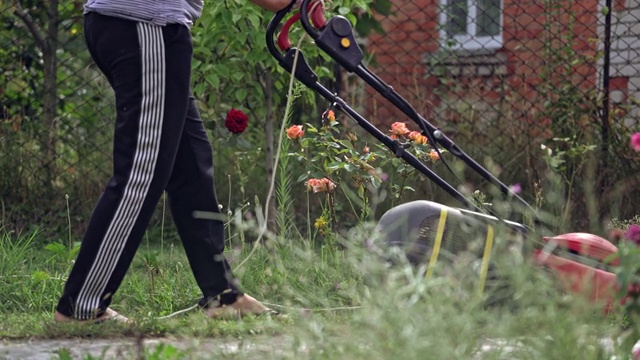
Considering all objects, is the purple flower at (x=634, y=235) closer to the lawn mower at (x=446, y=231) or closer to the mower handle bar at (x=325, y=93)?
the lawn mower at (x=446, y=231)

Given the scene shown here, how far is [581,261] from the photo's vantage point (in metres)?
3.77

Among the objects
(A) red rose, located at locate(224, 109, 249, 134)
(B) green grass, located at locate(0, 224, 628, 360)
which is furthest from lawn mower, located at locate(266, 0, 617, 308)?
(A) red rose, located at locate(224, 109, 249, 134)

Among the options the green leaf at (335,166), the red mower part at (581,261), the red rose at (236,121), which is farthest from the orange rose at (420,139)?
the red mower part at (581,261)

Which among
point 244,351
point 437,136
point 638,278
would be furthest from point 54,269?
point 638,278

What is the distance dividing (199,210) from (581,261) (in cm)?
123

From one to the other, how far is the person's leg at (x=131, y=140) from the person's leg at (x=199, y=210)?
22 cm

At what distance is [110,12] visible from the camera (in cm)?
363

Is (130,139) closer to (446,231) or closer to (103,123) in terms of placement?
(446,231)

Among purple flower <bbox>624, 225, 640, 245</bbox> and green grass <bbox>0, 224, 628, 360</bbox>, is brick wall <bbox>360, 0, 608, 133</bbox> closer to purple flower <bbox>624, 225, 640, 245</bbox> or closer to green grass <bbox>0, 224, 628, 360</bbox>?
green grass <bbox>0, 224, 628, 360</bbox>

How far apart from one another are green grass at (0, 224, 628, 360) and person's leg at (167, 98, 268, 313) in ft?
0.50

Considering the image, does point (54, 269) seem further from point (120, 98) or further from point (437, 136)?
point (437, 136)

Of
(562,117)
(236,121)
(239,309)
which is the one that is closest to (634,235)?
(239,309)

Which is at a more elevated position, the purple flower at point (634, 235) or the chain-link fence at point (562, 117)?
the purple flower at point (634, 235)

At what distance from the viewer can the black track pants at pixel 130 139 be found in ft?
11.9
